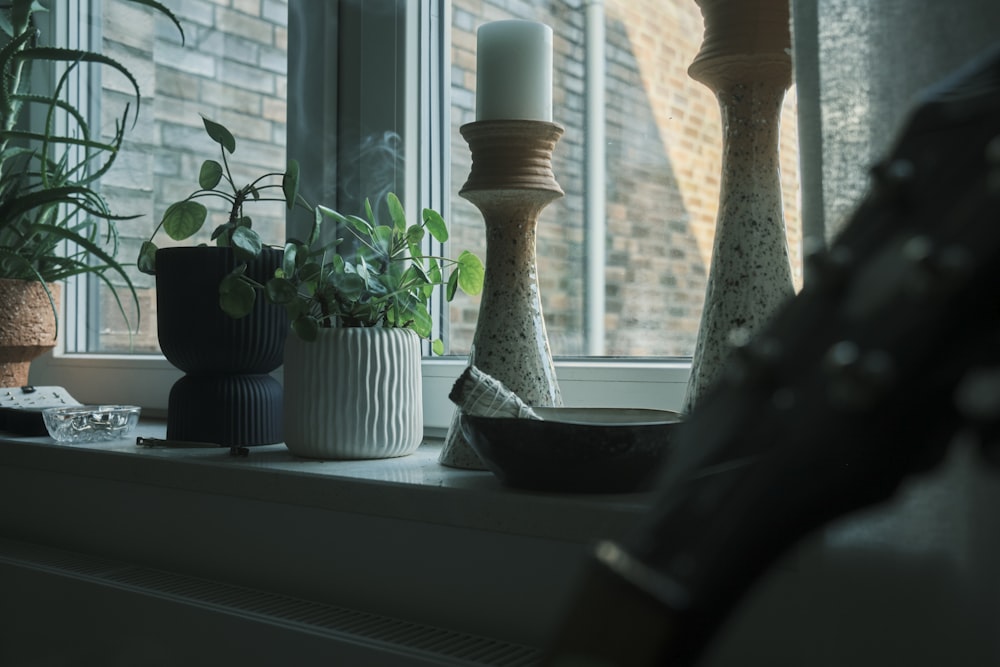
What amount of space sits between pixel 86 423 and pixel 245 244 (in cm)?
37

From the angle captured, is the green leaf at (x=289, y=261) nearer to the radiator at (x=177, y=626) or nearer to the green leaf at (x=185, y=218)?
the green leaf at (x=185, y=218)

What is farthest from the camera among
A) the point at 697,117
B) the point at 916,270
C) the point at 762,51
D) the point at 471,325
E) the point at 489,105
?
the point at 471,325

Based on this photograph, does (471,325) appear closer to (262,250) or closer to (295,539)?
(262,250)

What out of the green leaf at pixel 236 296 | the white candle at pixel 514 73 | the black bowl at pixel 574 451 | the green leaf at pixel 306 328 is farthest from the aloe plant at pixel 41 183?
the black bowl at pixel 574 451

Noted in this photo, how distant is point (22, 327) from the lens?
1.49 m

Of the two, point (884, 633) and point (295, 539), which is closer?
point (884, 633)

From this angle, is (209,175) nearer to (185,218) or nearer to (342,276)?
(185,218)

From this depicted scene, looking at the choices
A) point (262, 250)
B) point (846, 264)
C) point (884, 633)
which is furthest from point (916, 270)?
point (262, 250)

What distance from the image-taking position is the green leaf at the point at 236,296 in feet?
3.45

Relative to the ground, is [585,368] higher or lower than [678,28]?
lower

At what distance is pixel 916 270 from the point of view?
149 millimetres

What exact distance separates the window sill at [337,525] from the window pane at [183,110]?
1.73ft

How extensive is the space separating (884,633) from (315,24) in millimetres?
1115

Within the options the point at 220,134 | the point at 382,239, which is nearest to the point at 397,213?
the point at 382,239
